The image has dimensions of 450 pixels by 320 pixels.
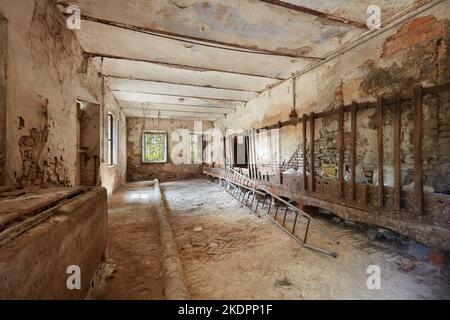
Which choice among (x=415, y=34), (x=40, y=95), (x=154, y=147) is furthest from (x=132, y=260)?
(x=154, y=147)

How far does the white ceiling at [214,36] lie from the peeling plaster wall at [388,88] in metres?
0.31

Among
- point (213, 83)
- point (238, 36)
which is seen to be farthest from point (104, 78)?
point (238, 36)

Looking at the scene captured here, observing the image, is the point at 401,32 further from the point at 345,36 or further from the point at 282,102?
the point at 282,102

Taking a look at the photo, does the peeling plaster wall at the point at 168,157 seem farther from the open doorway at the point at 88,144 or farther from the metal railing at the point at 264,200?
the open doorway at the point at 88,144

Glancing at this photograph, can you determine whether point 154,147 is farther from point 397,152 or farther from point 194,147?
point 397,152

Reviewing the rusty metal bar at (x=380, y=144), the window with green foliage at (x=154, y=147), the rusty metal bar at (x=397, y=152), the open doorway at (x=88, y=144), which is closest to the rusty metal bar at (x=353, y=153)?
the rusty metal bar at (x=380, y=144)

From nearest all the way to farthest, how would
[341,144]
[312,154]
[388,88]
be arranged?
[388,88]
[341,144]
[312,154]

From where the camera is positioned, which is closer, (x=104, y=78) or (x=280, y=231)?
(x=280, y=231)

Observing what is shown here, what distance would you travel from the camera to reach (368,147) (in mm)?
3674

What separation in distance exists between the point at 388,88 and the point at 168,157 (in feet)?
34.1

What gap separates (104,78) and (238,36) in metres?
3.94

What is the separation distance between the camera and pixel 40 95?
2596mm

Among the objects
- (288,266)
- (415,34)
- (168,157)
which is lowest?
(288,266)

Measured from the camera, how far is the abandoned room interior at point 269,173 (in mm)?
2023
